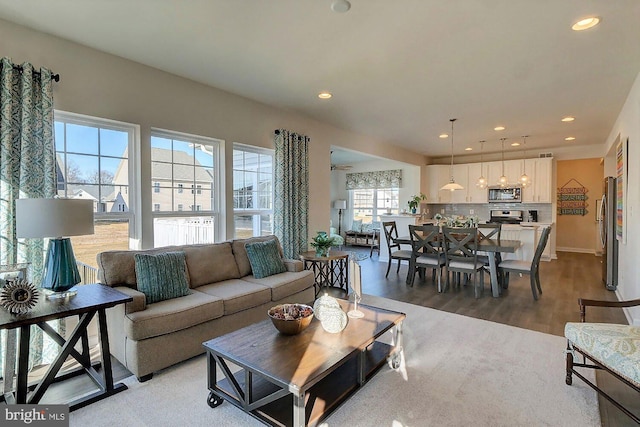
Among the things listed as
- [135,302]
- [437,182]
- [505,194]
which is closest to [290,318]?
[135,302]

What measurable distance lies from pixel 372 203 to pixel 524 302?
606cm

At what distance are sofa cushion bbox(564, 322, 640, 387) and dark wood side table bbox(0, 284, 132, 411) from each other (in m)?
3.10

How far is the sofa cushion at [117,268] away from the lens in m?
2.69

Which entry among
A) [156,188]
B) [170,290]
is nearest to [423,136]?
[156,188]

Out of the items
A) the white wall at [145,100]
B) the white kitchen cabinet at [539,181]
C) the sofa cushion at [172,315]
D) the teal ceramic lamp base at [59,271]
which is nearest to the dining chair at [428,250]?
the white wall at [145,100]

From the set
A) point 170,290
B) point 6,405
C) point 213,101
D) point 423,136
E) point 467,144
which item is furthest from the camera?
point 467,144

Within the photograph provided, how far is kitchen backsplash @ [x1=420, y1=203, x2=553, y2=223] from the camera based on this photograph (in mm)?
7828

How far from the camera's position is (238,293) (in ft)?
9.82

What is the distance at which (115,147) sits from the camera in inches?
126

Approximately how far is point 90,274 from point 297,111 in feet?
10.9

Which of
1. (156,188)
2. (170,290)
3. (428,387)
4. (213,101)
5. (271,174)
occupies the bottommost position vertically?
(428,387)

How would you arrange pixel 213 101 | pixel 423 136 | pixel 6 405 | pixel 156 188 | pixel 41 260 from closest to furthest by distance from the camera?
pixel 6 405 → pixel 41 260 → pixel 156 188 → pixel 213 101 → pixel 423 136

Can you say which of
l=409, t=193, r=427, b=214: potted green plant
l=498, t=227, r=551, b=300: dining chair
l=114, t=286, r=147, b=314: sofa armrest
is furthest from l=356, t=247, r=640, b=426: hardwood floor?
l=114, t=286, r=147, b=314: sofa armrest

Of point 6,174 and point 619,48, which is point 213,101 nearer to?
point 6,174
